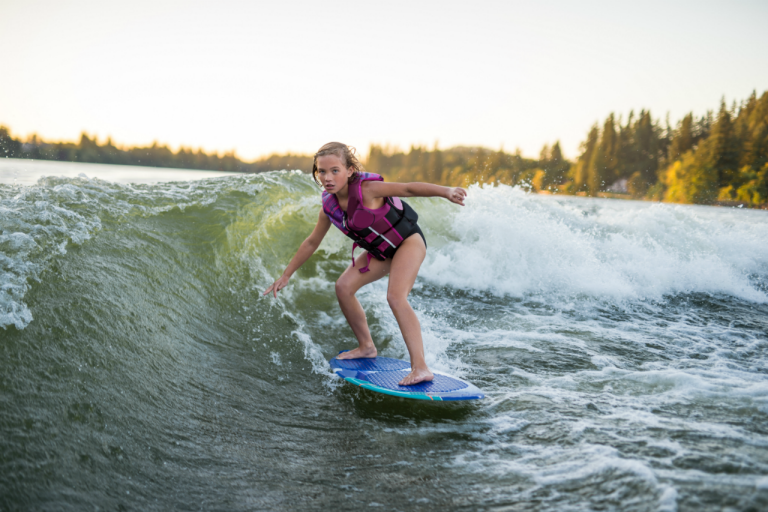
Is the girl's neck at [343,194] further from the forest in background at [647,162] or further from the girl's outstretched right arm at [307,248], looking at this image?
the forest in background at [647,162]

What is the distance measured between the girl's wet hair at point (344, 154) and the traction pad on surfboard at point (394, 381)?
1.39 meters

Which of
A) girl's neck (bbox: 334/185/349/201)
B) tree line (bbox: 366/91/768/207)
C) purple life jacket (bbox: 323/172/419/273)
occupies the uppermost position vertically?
tree line (bbox: 366/91/768/207)

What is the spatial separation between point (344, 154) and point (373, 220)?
0.50m

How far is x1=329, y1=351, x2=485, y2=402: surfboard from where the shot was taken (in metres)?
3.04

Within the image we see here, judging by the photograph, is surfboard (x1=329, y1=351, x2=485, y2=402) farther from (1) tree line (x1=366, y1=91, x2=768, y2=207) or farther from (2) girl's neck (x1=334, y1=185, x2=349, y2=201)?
(1) tree line (x1=366, y1=91, x2=768, y2=207)

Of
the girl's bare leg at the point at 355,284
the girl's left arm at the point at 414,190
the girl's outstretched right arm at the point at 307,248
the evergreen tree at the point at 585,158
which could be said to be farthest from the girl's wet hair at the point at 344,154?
the evergreen tree at the point at 585,158

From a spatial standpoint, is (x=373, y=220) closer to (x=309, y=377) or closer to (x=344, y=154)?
(x=344, y=154)

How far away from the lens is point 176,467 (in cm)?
230

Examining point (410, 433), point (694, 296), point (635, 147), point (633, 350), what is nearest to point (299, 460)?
point (410, 433)

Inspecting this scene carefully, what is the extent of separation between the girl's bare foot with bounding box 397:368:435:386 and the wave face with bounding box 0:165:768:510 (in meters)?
0.15

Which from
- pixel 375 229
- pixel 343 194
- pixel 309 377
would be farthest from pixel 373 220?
pixel 309 377

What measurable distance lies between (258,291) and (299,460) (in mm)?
3221

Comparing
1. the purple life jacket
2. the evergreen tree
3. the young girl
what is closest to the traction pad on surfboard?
the young girl

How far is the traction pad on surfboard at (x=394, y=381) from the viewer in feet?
9.97
